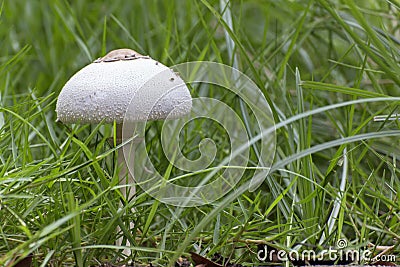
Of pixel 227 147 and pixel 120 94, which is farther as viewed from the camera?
pixel 227 147

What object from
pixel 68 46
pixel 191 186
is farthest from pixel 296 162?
pixel 68 46

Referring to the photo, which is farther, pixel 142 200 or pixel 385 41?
pixel 385 41

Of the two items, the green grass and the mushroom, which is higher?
the mushroom

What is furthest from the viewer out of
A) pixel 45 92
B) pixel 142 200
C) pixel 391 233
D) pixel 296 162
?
pixel 45 92

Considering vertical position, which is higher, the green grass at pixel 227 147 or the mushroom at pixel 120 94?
the mushroom at pixel 120 94

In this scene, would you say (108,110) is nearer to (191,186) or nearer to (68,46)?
(191,186)

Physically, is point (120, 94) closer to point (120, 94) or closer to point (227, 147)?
point (120, 94)

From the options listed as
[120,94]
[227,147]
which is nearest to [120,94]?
[120,94]
